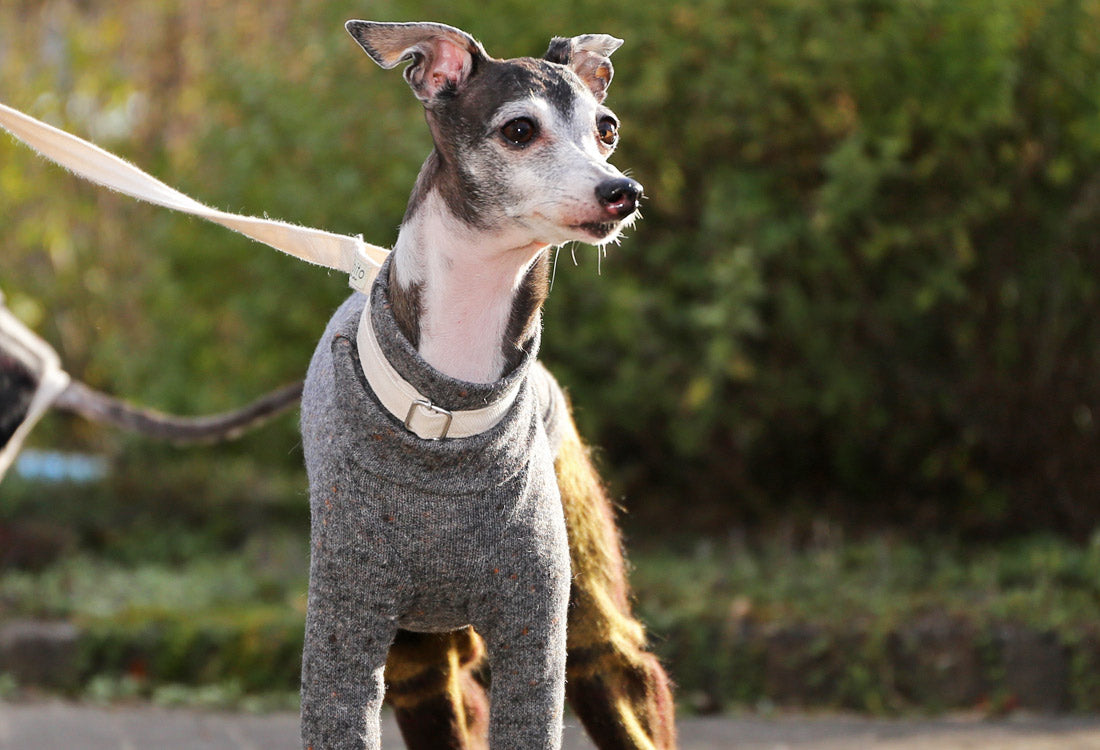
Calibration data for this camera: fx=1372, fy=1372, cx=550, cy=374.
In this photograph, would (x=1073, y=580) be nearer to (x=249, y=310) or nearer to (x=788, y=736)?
(x=788, y=736)

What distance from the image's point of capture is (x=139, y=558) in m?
7.62

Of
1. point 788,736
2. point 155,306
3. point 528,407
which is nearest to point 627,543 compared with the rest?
point 788,736

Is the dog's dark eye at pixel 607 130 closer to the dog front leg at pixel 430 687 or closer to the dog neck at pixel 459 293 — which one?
the dog neck at pixel 459 293

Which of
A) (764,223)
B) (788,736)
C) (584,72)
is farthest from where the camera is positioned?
(764,223)

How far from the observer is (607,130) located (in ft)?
8.85

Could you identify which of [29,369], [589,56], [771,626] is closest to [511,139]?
[589,56]

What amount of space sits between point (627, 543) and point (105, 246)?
20.5 ft

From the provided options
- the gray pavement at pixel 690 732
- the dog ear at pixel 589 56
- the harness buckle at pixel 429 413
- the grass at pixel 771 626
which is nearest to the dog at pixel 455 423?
the harness buckle at pixel 429 413

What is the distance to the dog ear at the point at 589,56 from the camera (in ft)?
9.39

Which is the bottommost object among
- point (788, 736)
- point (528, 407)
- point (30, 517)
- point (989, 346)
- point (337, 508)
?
point (788, 736)

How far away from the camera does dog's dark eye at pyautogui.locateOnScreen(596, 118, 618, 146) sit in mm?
2677

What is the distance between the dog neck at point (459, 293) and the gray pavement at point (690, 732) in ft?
8.39

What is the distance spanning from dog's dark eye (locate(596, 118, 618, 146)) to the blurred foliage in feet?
11.7

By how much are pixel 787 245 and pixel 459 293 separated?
13.7 feet
